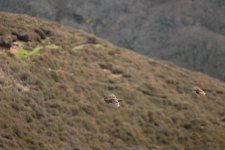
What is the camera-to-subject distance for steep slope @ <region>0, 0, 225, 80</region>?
83938 millimetres

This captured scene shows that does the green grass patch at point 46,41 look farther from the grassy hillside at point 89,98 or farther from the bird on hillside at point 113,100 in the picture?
the bird on hillside at point 113,100

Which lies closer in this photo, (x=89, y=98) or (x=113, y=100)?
(x=89, y=98)

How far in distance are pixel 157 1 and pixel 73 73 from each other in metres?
59.6

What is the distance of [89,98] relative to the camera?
3688cm

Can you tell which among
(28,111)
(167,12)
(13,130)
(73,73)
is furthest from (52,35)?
(167,12)

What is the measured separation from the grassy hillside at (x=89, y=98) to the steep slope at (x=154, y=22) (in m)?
33.5

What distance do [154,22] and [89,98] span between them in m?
A: 55.6

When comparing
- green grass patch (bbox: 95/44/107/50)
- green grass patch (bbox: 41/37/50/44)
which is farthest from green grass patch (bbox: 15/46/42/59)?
green grass patch (bbox: 95/44/107/50)

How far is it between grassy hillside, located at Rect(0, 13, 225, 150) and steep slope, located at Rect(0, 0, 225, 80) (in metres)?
33.5

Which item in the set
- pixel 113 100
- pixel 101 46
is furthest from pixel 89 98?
pixel 101 46

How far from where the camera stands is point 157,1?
315 feet

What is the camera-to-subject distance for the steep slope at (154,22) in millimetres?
83938

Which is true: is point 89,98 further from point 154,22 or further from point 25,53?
point 154,22

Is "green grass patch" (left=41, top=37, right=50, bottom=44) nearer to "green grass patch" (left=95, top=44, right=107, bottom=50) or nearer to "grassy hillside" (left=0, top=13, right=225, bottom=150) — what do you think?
"grassy hillside" (left=0, top=13, right=225, bottom=150)
